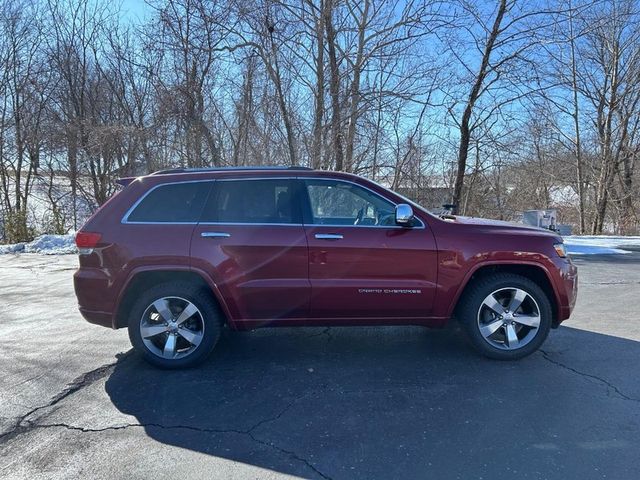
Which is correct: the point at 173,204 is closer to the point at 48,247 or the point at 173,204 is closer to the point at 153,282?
the point at 153,282

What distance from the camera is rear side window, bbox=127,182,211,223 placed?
4082mm

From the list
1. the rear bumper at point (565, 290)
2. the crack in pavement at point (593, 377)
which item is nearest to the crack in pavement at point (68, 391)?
the crack in pavement at point (593, 377)

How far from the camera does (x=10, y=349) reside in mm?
4637

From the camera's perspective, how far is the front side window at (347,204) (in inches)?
166

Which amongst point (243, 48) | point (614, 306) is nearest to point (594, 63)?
point (243, 48)

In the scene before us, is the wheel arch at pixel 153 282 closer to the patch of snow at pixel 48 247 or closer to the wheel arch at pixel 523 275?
the wheel arch at pixel 523 275

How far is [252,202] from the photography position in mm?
4184

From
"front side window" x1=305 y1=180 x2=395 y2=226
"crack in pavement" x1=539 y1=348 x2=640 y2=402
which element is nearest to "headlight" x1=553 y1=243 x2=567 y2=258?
"crack in pavement" x1=539 y1=348 x2=640 y2=402

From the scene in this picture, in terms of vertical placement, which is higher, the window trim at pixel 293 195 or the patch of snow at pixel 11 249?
the window trim at pixel 293 195

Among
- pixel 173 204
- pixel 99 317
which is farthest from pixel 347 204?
pixel 99 317

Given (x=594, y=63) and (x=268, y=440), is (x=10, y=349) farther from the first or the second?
(x=594, y=63)

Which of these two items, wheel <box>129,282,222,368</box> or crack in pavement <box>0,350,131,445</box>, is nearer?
crack in pavement <box>0,350,131,445</box>

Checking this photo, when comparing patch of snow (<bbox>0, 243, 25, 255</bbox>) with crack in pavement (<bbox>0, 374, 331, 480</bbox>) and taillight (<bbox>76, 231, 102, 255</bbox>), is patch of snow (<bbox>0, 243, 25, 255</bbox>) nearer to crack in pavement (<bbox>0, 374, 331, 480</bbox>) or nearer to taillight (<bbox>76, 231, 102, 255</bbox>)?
taillight (<bbox>76, 231, 102, 255</bbox>)

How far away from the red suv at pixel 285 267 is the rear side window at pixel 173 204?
1 cm
